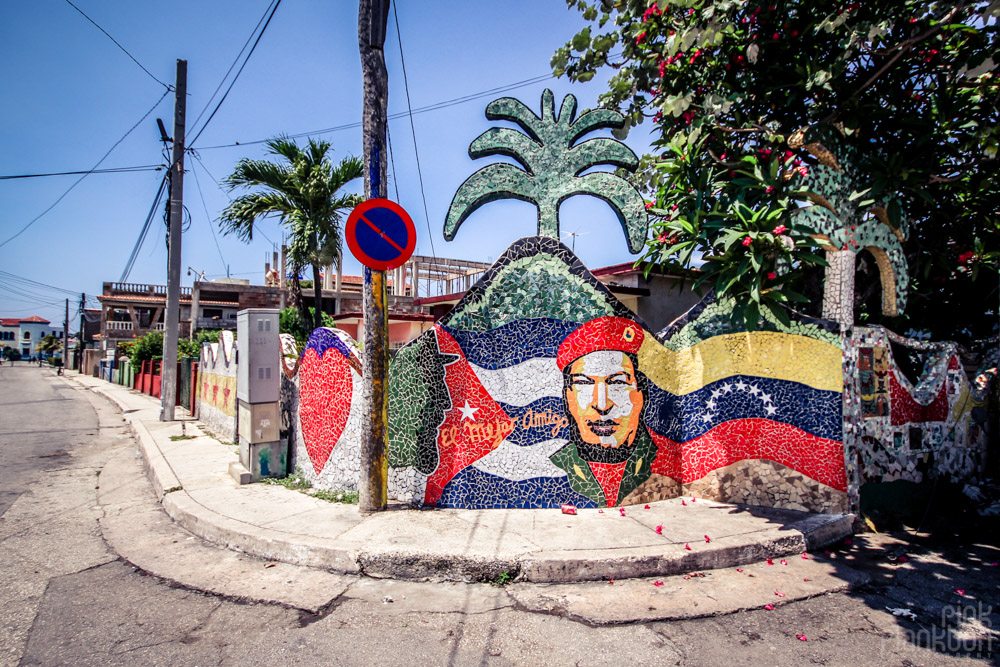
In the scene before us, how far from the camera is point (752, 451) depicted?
5.65 metres

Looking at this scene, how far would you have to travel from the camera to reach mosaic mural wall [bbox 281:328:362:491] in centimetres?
581

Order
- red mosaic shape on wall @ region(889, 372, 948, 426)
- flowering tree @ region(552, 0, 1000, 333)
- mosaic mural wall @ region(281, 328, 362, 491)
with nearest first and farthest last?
1. flowering tree @ region(552, 0, 1000, 333)
2. mosaic mural wall @ region(281, 328, 362, 491)
3. red mosaic shape on wall @ region(889, 372, 948, 426)

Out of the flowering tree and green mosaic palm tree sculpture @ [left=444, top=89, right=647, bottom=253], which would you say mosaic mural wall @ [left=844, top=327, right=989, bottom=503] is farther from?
green mosaic palm tree sculpture @ [left=444, top=89, right=647, bottom=253]

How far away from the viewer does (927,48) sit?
18.9 feet

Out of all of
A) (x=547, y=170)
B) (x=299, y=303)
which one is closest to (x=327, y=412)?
(x=547, y=170)

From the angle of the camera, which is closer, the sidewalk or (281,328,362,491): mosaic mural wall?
the sidewalk

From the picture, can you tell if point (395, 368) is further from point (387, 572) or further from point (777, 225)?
point (777, 225)

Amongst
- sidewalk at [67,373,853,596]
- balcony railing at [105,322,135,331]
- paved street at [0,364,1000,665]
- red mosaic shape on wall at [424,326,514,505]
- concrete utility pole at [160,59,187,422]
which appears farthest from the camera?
balcony railing at [105,322,135,331]

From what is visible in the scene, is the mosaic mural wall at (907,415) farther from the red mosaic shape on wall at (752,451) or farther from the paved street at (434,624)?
the paved street at (434,624)

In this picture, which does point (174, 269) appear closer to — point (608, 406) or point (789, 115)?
point (608, 406)

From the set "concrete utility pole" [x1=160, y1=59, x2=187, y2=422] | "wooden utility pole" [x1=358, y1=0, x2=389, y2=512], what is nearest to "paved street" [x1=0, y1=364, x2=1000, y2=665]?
"wooden utility pole" [x1=358, y1=0, x2=389, y2=512]

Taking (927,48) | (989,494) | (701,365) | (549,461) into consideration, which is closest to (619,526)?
(549,461)

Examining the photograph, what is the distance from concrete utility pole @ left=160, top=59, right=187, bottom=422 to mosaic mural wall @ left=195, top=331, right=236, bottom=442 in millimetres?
830

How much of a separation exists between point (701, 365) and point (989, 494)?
3723 mm
